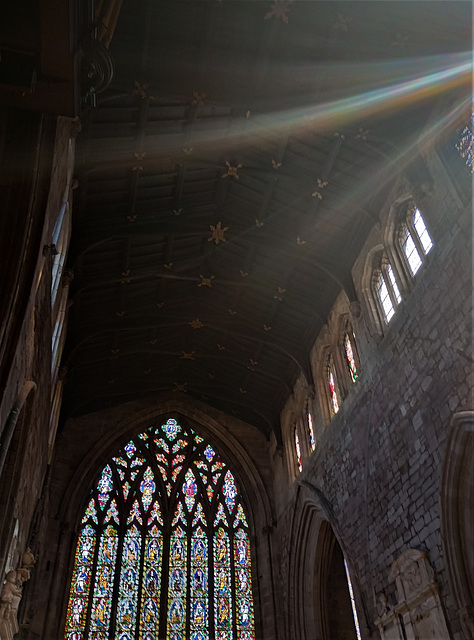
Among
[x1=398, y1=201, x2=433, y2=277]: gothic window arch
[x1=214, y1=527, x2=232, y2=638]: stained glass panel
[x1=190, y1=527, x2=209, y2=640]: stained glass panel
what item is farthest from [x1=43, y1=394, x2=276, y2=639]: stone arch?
[x1=398, y1=201, x2=433, y2=277]: gothic window arch

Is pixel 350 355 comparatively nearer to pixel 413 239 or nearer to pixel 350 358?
pixel 350 358

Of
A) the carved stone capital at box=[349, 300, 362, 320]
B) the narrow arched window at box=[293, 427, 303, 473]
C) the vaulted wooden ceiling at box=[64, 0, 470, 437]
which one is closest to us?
the vaulted wooden ceiling at box=[64, 0, 470, 437]

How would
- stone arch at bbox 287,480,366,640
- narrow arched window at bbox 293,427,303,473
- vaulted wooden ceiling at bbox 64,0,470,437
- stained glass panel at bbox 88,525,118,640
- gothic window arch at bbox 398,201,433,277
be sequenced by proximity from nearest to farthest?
1. vaulted wooden ceiling at bbox 64,0,470,437
2. gothic window arch at bbox 398,201,433,277
3. stone arch at bbox 287,480,366,640
4. stained glass panel at bbox 88,525,118,640
5. narrow arched window at bbox 293,427,303,473

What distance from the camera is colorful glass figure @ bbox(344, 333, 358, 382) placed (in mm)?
11336

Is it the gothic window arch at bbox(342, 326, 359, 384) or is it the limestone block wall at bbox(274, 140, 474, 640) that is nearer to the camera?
the limestone block wall at bbox(274, 140, 474, 640)

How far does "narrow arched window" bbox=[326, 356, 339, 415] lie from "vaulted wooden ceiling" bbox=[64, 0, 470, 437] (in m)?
0.84

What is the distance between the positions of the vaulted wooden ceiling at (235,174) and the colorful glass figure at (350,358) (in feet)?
3.57

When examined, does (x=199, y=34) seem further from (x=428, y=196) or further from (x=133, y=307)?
(x=133, y=307)

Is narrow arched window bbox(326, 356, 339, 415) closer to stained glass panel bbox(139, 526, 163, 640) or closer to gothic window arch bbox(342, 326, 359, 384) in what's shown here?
gothic window arch bbox(342, 326, 359, 384)

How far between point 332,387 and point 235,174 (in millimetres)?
5410

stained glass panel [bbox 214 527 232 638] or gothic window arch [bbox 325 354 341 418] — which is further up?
gothic window arch [bbox 325 354 341 418]

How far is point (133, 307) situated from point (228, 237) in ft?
10.7

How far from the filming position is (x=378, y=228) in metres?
10.6

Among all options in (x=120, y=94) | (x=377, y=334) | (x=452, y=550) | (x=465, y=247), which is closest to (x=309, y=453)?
(x=377, y=334)
